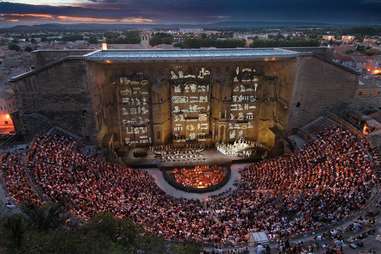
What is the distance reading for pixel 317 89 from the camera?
37656mm

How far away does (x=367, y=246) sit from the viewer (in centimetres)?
1756

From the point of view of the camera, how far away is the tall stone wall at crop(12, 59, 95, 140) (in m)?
33.2

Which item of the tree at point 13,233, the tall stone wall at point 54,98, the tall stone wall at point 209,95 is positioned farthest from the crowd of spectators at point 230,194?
the tall stone wall at point 209,95

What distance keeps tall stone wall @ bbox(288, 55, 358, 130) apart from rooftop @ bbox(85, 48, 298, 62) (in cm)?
265

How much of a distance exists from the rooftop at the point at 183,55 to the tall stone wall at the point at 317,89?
2.65m

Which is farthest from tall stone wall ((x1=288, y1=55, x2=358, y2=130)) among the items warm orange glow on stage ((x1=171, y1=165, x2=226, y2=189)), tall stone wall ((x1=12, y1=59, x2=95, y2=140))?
tall stone wall ((x1=12, y1=59, x2=95, y2=140))

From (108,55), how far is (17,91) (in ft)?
35.2

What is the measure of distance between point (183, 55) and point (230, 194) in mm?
17604

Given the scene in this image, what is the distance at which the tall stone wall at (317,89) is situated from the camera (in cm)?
3675

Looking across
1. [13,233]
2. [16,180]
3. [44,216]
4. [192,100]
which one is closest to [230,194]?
[192,100]

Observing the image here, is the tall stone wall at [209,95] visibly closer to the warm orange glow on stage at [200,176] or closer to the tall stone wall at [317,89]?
the tall stone wall at [317,89]

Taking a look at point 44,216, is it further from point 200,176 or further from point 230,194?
point 200,176

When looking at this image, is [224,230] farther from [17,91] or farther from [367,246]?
[17,91]

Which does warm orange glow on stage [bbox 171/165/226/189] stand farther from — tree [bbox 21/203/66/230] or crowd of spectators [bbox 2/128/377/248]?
tree [bbox 21/203/66/230]
